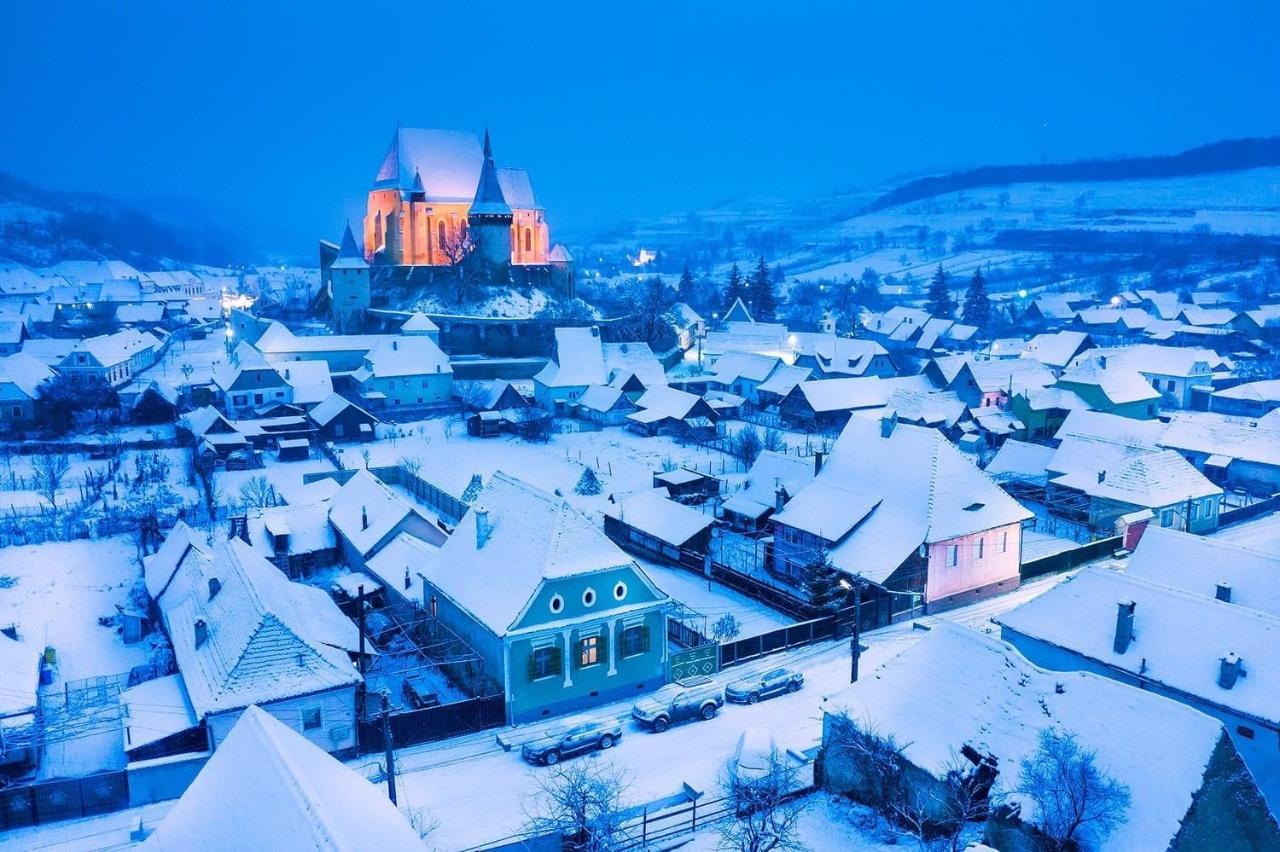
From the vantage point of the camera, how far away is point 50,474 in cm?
4425

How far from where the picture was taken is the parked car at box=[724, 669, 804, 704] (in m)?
24.4

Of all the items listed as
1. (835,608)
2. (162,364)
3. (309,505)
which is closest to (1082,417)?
(835,608)

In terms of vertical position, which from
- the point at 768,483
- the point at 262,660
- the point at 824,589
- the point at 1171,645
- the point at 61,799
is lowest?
the point at 61,799

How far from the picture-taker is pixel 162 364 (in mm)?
79750

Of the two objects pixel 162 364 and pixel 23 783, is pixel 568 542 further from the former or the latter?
→ pixel 162 364

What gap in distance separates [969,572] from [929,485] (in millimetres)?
3299

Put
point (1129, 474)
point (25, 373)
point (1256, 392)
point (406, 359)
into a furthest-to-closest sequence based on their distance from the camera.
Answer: point (406, 359) → point (1256, 392) → point (25, 373) → point (1129, 474)

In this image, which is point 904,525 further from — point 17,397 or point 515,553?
point 17,397

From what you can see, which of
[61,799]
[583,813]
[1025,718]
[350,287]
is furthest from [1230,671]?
[350,287]

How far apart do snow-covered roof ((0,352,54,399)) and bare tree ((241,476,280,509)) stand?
23203 mm

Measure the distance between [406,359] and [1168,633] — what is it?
54661mm

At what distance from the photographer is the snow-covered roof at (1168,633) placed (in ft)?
64.4

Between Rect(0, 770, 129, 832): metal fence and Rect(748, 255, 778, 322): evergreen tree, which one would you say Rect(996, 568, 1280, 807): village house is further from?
Rect(748, 255, 778, 322): evergreen tree

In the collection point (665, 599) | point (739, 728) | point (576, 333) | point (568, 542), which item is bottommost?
point (739, 728)
